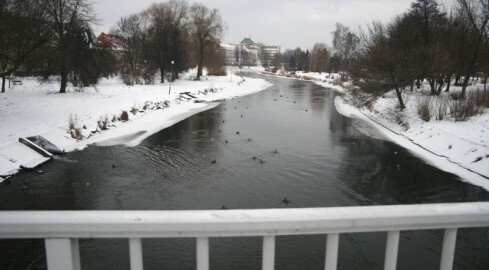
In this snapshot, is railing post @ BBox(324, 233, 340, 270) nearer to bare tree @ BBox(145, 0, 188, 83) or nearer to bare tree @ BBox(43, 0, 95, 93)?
bare tree @ BBox(43, 0, 95, 93)

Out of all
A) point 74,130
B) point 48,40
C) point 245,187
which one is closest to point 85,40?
point 48,40

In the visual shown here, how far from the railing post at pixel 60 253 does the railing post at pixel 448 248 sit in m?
1.84

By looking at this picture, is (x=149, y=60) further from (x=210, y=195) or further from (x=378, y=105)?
(x=210, y=195)

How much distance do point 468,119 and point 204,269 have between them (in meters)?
18.6

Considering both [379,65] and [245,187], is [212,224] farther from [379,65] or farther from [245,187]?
[379,65]

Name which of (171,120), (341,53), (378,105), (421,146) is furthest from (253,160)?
(341,53)

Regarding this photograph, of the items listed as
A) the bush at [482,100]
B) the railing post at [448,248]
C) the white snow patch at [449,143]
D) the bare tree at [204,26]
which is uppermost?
the bare tree at [204,26]

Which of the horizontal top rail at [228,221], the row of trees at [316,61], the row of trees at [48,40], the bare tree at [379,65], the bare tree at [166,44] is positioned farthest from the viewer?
the row of trees at [316,61]

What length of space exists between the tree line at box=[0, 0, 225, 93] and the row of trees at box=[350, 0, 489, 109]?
19001mm

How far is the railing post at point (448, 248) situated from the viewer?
1.76m

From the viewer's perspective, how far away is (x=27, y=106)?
21.0 metres

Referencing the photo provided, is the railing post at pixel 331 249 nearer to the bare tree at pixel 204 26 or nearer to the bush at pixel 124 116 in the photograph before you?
the bush at pixel 124 116

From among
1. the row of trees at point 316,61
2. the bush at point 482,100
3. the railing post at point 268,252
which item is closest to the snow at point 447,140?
the bush at point 482,100

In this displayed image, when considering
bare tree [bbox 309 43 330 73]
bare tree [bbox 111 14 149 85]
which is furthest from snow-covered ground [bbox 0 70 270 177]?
bare tree [bbox 309 43 330 73]
